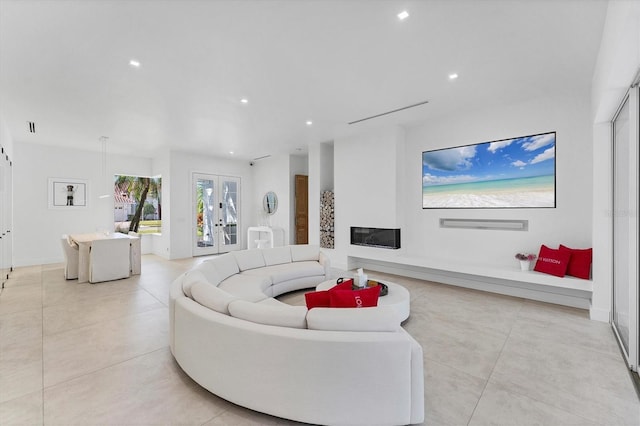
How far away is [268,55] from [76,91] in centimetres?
272

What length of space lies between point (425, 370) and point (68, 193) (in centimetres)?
864

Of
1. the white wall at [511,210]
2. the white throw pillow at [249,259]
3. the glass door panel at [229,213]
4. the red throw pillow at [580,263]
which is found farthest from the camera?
the glass door panel at [229,213]

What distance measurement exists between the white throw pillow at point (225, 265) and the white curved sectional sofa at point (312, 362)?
1671mm

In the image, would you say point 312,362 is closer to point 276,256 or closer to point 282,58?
point 282,58

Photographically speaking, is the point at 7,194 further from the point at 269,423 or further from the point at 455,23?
the point at 455,23

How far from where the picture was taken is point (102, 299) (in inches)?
161

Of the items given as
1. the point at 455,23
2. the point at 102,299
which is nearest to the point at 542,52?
the point at 455,23

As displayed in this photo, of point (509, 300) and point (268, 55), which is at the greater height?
point (268, 55)

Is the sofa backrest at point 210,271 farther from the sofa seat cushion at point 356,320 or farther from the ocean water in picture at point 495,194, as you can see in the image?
the ocean water in picture at point 495,194

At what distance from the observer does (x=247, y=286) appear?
11.3ft

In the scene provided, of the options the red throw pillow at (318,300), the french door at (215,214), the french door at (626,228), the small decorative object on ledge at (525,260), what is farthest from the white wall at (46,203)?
the french door at (626,228)

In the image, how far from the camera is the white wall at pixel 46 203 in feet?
21.1

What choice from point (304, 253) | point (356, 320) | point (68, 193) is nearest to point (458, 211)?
point (304, 253)

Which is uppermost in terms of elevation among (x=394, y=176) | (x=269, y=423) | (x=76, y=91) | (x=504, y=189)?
(x=76, y=91)
